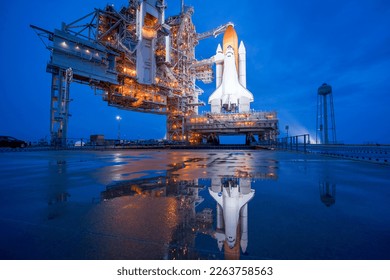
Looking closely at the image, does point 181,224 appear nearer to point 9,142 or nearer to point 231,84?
point 9,142

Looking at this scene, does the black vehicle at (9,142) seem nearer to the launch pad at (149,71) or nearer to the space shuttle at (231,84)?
the launch pad at (149,71)

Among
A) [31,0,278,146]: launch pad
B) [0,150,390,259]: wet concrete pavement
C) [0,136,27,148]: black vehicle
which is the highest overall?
[31,0,278,146]: launch pad

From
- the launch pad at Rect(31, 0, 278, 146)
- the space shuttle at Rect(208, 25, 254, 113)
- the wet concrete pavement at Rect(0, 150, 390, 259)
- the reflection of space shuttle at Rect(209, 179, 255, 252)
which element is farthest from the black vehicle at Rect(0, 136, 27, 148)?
the space shuttle at Rect(208, 25, 254, 113)

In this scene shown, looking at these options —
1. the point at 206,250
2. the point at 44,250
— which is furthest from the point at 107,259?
the point at 206,250

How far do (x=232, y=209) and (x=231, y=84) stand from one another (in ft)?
148

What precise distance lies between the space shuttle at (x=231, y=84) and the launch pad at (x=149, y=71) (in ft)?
0.76

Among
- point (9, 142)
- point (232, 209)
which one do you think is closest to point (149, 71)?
point (9, 142)

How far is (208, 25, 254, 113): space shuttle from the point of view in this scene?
4412 centimetres

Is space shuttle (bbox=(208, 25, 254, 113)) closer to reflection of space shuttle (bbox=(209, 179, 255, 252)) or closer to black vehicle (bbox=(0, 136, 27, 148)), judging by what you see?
black vehicle (bbox=(0, 136, 27, 148))

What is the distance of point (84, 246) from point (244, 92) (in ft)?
154

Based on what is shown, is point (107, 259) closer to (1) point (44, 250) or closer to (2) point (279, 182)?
(1) point (44, 250)

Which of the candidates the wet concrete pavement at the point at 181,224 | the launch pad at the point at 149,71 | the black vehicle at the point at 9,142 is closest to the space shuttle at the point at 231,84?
the launch pad at the point at 149,71

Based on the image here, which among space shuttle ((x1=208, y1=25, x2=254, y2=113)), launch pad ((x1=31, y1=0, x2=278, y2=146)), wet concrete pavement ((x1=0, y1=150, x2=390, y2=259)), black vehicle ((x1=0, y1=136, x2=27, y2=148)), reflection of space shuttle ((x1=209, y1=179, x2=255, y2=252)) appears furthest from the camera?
space shuttle ((x1=208, y1=25, x2=254, y2=113))

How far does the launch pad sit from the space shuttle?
0.76ft
